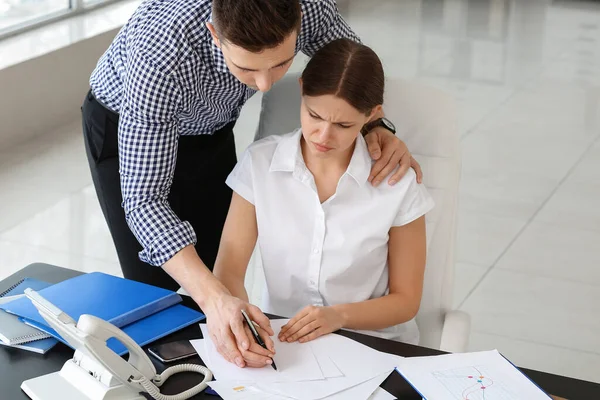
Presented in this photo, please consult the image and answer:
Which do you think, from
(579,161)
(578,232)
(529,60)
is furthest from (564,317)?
(529,60)

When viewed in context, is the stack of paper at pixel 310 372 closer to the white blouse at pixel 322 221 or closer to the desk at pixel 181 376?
the desk at pixel 181 376

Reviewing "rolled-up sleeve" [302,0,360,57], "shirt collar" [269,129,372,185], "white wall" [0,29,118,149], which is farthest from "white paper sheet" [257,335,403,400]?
"white wall" [0,29,118,149]

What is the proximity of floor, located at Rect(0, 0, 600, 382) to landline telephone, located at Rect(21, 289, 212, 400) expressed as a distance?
937 mm

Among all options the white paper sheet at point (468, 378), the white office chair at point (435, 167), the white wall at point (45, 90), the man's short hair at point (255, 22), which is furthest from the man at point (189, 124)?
the white wall at point (45, 90)

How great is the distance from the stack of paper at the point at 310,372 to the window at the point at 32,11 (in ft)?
13.4

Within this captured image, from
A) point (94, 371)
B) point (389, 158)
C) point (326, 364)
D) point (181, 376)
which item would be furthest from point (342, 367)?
point (389, 158)

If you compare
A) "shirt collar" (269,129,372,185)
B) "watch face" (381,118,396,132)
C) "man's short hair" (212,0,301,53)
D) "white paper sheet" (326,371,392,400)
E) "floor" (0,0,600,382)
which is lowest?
"floor" (0,0,600,382)

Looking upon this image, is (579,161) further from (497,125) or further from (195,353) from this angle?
(195,353)

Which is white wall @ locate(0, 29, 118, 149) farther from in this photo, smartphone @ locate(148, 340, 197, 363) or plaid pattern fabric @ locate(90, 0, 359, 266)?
smartphone @ locate(148, 340, 197, 363)

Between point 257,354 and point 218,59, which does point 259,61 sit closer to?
point 218,59

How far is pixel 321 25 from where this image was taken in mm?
2146

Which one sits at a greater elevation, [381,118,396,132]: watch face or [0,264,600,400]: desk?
[381,118,396,132]: watch face

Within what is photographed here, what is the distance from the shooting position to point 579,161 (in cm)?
468

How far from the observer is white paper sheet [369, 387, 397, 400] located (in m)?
1.56
